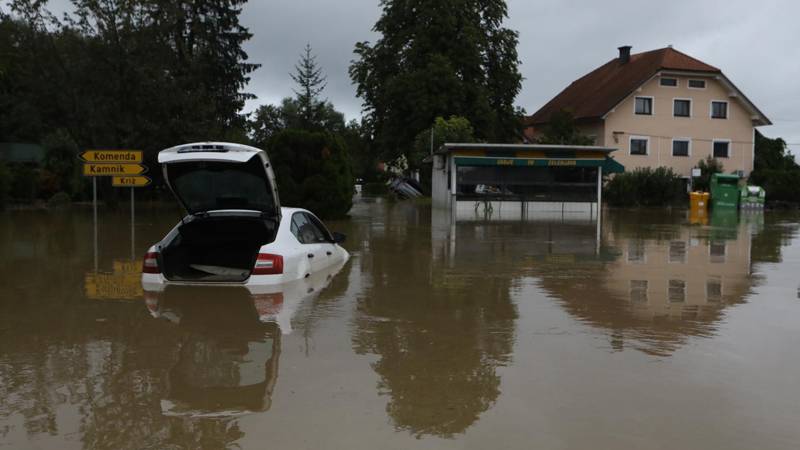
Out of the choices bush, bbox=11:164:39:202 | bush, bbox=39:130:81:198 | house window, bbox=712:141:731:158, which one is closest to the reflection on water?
bush, bbox=11:164:39:202

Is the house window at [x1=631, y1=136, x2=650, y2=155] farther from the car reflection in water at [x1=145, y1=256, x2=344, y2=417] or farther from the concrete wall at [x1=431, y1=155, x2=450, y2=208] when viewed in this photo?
the car reflection in water at [x1=145, y1=256, x2=344, y2=417]

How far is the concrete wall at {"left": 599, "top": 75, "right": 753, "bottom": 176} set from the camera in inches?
1754

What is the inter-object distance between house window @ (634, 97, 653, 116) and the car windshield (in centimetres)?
3901

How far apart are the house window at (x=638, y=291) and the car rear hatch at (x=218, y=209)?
4794 millimetres

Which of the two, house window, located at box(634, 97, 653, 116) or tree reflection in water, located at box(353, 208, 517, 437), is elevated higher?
house window, located at box(634, 97, 653, 116)

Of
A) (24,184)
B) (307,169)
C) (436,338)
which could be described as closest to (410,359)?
(436,338)

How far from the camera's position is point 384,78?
4409 centimetres

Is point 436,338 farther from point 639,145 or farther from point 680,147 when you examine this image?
point 680,147

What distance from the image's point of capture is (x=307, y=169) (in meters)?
23.2

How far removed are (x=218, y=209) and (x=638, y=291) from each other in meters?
5.89

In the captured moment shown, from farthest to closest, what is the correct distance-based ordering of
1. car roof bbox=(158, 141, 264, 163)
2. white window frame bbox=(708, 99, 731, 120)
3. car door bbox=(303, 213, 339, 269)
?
white window frame bbox=(708, 99, 731, 120)
car door bbox=(303, 213, 339, 269)
car roof bbox=(158, 141, 264, 163)

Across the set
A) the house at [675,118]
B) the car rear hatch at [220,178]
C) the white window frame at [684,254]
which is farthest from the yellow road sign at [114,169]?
the house at [675,118]

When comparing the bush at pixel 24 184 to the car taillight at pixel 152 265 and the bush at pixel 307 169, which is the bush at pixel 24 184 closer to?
the bush at pixel 307 169

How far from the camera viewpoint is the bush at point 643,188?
40188 mm
